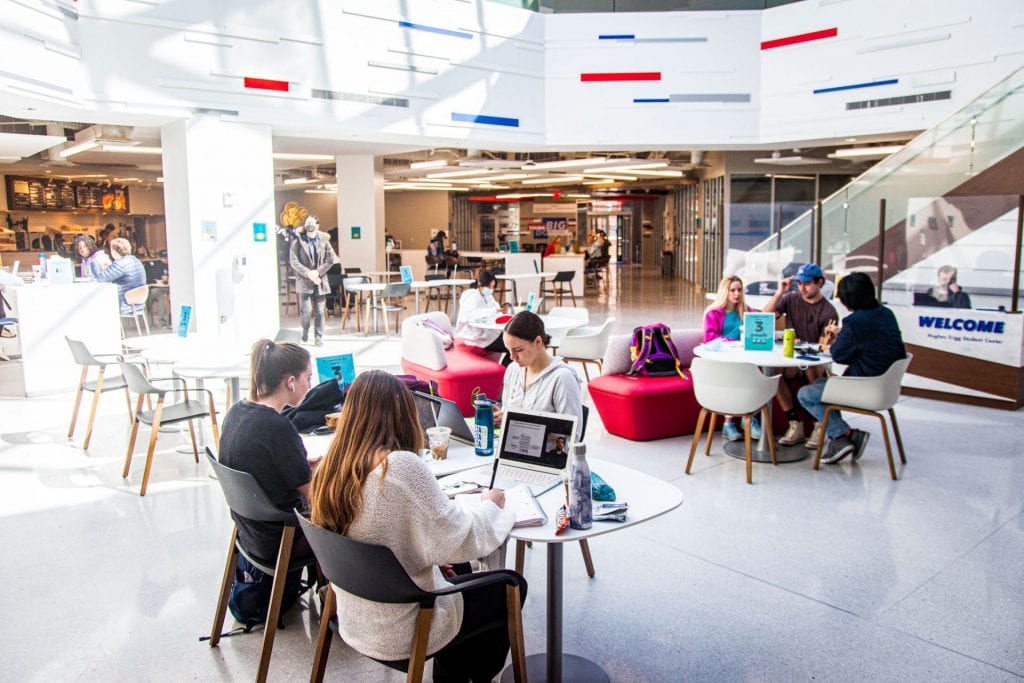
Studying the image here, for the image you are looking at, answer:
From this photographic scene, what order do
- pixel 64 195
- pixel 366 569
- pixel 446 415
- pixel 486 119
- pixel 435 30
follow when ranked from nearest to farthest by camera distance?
pixel 366 569
pixel 446 415
pixel 435 30
pixel 486 119
pixel 64 195

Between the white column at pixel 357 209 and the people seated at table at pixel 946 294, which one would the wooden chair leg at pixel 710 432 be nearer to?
the people seated at table at pixel 946 294

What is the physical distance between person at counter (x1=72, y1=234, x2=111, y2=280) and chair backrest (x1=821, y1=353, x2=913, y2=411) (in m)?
8.52

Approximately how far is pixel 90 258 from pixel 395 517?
10599 mm

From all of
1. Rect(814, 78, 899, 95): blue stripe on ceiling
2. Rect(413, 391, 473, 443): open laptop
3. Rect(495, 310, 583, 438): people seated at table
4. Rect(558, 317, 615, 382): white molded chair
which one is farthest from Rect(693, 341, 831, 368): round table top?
Rect(814, 78, 899, 95): blue stripe on ceiling

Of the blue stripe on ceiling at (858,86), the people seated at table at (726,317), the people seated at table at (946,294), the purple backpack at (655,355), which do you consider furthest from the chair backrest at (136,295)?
the blue stripe on ceiling at (858,86)

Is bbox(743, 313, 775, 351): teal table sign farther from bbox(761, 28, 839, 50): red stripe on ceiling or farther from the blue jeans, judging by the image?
bbox(761, 28, 839, 50): red stripe on ceiling

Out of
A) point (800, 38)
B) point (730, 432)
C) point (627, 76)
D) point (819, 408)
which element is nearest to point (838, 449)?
point (819, 408)

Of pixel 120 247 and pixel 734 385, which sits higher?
pixel 120 247

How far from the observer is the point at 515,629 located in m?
2.41

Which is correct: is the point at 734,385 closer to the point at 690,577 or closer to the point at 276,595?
the point at 690,577

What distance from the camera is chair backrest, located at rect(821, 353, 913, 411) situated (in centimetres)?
511

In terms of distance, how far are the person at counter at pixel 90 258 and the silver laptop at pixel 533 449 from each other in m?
8.33

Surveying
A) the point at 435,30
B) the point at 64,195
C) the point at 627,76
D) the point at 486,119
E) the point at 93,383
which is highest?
the point at 435,30

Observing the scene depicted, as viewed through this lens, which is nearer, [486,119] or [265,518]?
[265,518]
